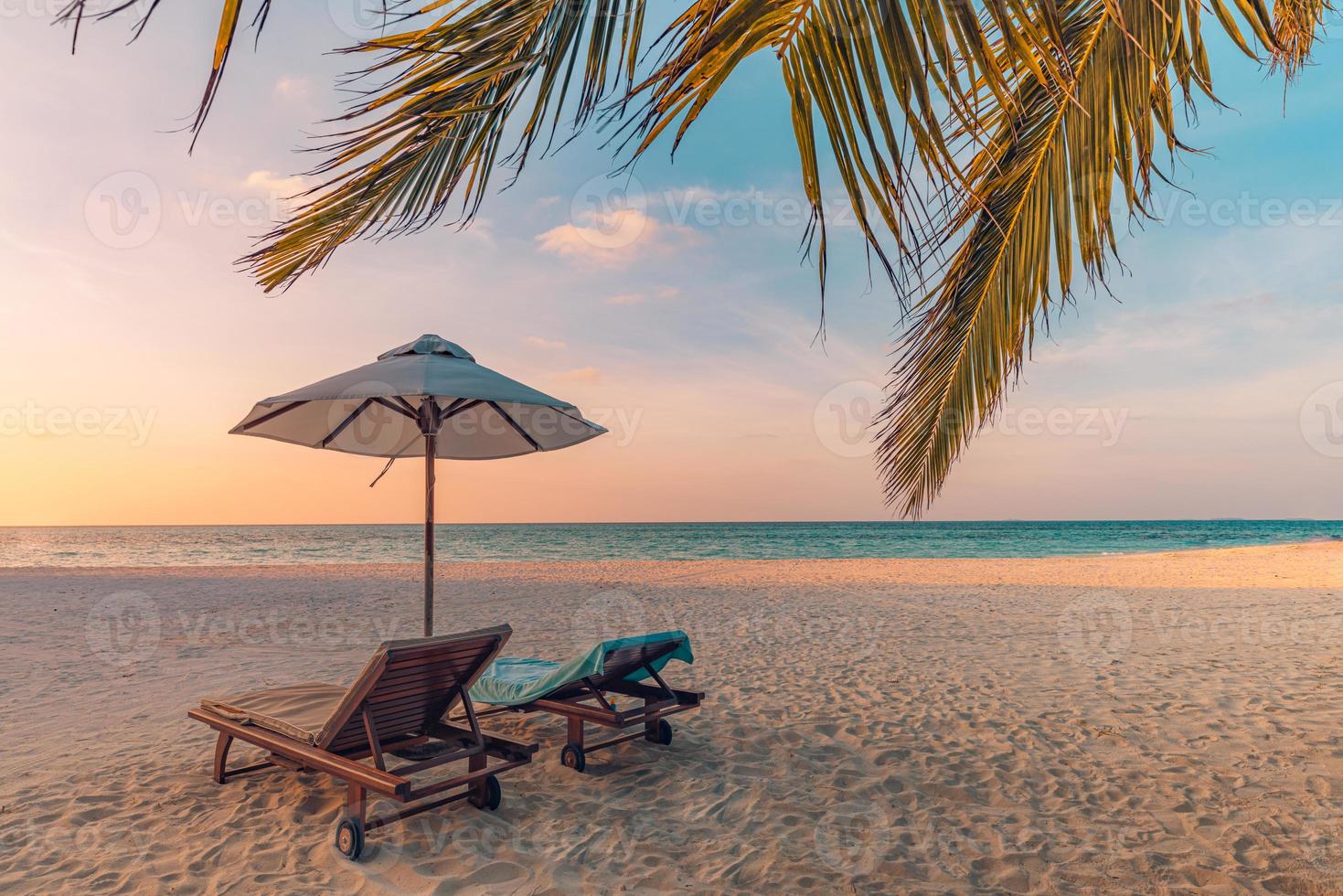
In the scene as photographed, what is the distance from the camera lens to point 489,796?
3867 millimetres

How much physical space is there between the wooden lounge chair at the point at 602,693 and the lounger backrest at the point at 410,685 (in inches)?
29.8

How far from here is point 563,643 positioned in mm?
9133

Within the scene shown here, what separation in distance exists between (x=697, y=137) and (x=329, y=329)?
37.2 ft

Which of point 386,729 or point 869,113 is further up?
point 869,113

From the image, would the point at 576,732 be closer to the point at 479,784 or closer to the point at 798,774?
the point at 479,784

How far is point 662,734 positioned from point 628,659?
597 mm

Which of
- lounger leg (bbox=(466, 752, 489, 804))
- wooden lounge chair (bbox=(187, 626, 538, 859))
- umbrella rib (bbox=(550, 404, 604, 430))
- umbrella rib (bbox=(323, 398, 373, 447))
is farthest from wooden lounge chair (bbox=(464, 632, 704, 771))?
umbrella rib (bbox=(323, 398, 373, 447))

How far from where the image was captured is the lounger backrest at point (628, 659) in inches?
183

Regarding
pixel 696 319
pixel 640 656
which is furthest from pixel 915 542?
pixel 640 656

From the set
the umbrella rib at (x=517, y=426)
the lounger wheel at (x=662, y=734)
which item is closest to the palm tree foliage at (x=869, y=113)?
the lounger wheel at (x=662, y=734)

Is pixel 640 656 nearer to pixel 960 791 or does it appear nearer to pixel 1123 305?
pixel 960 791

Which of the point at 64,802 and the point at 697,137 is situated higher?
the point at 697,137

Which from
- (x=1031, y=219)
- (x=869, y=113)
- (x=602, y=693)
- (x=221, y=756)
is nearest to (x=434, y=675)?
(x=602, y=693)

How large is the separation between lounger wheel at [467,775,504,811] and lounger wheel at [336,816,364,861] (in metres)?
0.64
